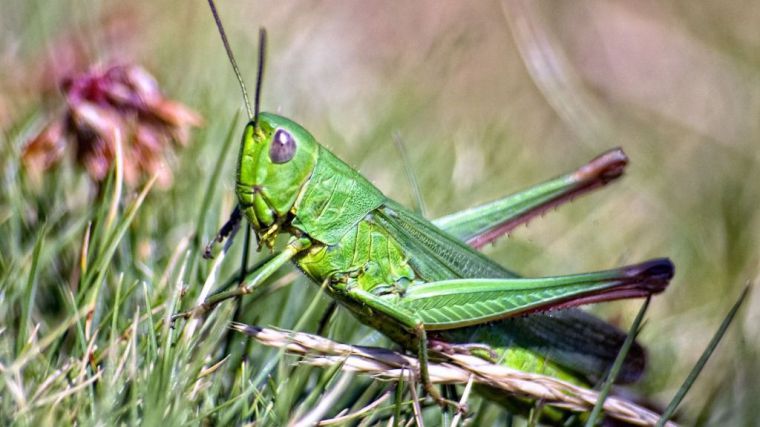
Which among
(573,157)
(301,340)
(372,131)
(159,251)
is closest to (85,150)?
(159,251)

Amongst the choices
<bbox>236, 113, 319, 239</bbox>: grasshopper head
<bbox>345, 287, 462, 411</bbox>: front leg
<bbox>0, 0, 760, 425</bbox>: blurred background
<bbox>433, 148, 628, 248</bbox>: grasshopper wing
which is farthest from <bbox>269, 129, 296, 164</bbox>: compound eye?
<bbox>433, 148, 628, 248</bbox>: grasshopper wing

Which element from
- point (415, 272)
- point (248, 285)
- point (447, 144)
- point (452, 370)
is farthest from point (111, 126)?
point (447, 144)

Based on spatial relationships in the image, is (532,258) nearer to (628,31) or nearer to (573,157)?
(573,157)

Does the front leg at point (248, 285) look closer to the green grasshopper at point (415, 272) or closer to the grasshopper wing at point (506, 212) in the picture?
the green grasshopper at point (415, 272)

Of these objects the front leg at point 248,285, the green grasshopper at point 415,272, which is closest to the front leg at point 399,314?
the green grasshopper at point 415,272

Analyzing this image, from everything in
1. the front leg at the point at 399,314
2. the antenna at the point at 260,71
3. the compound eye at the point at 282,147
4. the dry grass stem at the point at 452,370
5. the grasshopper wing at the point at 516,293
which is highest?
the antenna at the point at 260,71
